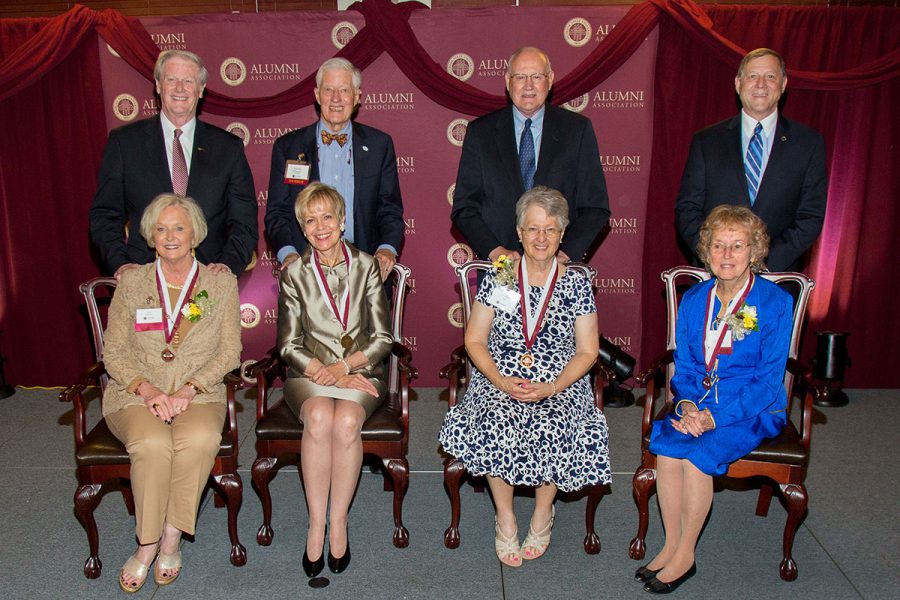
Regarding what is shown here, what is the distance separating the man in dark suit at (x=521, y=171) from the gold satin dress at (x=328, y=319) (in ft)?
2.27

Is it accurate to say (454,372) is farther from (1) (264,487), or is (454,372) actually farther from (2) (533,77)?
(2) (533,77)

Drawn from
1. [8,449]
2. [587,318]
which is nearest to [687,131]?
[587,318]

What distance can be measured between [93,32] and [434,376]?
11.1 ft

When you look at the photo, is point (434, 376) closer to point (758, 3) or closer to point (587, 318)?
point (587, 318)

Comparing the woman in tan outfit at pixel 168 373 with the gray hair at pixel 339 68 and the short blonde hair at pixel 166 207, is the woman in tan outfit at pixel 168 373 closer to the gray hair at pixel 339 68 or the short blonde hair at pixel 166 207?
the short blonde hair at pixel 166 207

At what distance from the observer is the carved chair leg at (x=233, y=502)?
3.24 metres

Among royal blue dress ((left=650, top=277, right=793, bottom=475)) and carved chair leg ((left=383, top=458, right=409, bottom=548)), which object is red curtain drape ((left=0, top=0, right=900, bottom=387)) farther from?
carved chair leg ((left=383, top=458, right=409, bottom=548))

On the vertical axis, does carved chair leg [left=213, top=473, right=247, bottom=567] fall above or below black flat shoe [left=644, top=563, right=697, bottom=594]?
above

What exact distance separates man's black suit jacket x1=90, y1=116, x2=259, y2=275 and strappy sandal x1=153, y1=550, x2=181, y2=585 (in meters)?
1.35

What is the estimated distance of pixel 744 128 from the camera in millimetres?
3930

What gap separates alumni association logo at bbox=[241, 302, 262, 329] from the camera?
18.4 ft

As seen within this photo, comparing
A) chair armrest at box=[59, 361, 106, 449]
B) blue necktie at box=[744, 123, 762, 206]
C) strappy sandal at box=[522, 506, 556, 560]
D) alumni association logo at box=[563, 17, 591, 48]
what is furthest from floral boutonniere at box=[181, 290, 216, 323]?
alumni association logo at box=[563, 17, 591, 48]

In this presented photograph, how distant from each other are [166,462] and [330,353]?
2.72 feet

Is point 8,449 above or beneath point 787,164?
beneath
